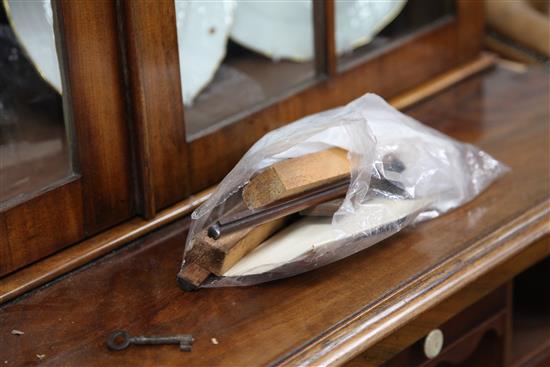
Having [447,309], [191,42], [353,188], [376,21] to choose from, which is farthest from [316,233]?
[376,21]

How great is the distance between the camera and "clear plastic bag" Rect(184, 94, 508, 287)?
0.99 m

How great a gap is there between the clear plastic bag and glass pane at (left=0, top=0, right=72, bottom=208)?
0.17m

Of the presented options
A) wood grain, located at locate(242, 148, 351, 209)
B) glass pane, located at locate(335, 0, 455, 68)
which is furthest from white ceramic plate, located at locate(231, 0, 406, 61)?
wood grain, located at locate(242, 148, 351, 209)

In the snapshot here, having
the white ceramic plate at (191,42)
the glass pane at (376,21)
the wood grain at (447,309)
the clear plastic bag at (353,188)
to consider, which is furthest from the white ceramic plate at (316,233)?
the glass pane at (376,21)

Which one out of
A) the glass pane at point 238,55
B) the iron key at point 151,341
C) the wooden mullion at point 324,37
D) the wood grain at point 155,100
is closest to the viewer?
the iron key at point 151,341

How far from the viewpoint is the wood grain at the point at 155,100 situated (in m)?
1.01

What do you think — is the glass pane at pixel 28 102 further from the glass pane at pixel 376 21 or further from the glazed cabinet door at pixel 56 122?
the glass pane at pixel 376 21

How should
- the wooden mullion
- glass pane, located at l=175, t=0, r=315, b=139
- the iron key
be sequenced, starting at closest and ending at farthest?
Result: the iron key, glass pane, located at l=175, t=0, r=315, b=139, the wooden mullion

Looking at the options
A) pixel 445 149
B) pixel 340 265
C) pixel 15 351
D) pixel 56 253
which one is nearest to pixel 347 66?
pixel 445 149

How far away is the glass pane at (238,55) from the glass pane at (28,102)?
0.17 meters

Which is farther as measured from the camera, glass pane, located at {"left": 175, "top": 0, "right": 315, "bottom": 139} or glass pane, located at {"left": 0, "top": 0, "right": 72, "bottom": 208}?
glass pane, located at {"left": 175, "top": 0, "right": 315, "bottom": 139}

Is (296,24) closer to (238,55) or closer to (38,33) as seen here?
(238,55)

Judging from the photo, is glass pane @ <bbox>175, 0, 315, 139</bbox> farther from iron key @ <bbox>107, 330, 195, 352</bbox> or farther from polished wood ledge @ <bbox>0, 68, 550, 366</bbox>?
iron key @ <bbox>107, 330, 195, 352</bbox>

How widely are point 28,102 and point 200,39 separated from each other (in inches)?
9.2
